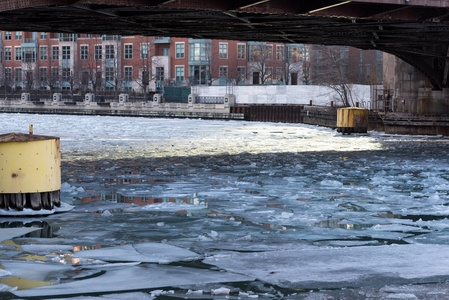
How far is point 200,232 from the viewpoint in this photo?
419 inches

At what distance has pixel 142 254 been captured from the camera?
29.6 ft

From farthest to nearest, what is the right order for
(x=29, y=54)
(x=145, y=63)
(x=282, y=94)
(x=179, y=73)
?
(x=29, y=54), (x=145, y=63), (x=179, y=73), (x=282, y=94)

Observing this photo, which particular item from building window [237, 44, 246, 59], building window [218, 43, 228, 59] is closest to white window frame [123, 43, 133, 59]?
building window [218, 43, 228, 59]

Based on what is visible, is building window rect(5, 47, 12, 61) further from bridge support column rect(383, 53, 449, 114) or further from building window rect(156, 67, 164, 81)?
bridge support column rect(383, 53, 449, 114)

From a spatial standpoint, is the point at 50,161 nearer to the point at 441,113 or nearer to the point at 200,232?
the point at 200,232

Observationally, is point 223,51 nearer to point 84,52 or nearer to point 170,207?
point 84,52

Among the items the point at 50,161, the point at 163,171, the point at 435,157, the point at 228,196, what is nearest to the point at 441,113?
the point at 435,157

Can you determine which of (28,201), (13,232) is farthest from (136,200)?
(13,232)

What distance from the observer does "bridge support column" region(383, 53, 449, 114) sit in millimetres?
41125

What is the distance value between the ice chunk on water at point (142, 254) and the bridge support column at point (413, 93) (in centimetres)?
3399

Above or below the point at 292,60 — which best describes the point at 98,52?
above

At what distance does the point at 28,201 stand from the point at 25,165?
2.04ft

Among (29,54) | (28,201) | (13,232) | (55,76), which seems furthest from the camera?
Answer: (29,54)

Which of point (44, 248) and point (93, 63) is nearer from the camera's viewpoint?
point (44, 248)
